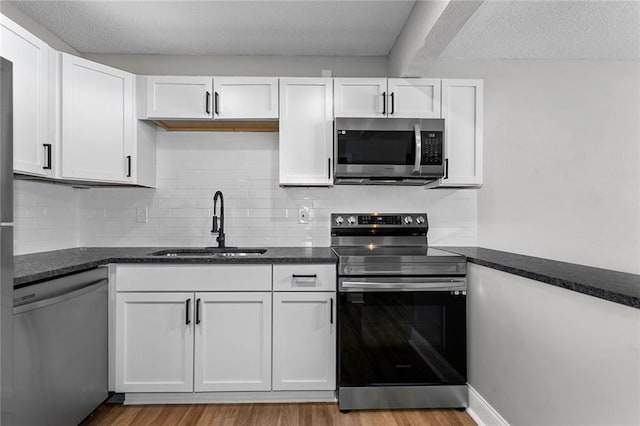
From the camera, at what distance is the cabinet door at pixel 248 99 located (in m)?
2.62

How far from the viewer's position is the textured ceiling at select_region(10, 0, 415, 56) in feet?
7.69

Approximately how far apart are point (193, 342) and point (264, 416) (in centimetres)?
59

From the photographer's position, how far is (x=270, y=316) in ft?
7.50

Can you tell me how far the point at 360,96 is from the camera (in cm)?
264

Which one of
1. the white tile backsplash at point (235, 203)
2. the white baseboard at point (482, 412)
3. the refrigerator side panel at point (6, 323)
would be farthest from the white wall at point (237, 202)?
the refrigerator side panel at point (6, 323)

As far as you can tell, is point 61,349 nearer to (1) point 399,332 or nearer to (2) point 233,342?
(2) point 233,342

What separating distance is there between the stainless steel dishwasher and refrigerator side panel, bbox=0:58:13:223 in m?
0.48

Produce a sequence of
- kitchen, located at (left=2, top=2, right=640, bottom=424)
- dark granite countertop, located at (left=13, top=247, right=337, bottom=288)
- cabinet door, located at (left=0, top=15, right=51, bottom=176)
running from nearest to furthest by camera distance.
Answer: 1. dark granite countertop, located at (left=13, top=247, right=337, bottom=288)
2. cabinet door, located at (left=0, top=15, right=51, bottom=176)
3. kitchen, located at (left=2, top=2, right=640, bottom=424)

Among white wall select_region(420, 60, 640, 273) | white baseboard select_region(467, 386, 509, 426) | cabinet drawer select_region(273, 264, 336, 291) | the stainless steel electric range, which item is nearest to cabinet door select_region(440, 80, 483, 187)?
white wall select_region(420, 60, 640, 273)

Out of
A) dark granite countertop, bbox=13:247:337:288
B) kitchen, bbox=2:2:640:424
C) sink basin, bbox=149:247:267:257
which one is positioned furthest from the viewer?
sink basin, bbox=149:247:267:257

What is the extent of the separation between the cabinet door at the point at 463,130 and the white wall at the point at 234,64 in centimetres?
82

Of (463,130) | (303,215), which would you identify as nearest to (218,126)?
(303,215)

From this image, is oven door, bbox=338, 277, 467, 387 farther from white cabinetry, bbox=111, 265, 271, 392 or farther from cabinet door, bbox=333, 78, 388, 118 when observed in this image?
cabinet door, bbox=333, 78, 388, 118

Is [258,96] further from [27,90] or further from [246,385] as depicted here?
[246,385]
